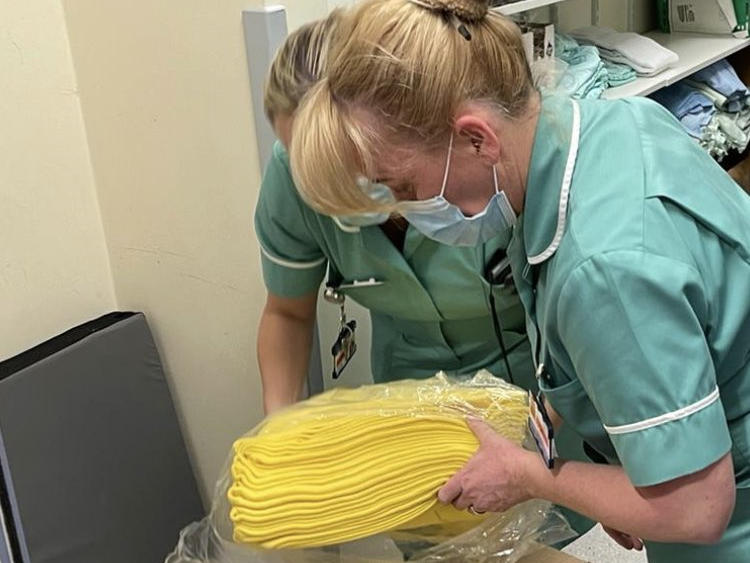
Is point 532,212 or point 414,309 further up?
point 532,212

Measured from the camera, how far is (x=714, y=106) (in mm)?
2578

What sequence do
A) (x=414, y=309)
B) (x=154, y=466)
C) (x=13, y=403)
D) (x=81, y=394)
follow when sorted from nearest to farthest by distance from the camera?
(x=414, y=309) < (x=13, y=403) < (x=81, y=394) < (x=154, y=466)

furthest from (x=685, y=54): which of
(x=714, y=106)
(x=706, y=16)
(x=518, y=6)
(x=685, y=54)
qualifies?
(x=518, y=6)

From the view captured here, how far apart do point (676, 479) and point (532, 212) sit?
0.29 metres

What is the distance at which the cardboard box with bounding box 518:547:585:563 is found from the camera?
108 cm

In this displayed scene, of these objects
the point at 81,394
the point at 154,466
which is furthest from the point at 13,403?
the point at 154,466

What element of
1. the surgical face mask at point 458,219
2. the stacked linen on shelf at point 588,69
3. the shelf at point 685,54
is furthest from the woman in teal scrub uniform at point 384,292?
the shelf at point 685,54

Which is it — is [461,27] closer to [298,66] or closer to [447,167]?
[447,167]

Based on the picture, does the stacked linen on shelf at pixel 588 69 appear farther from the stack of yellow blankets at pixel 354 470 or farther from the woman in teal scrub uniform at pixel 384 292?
the stack of yellow blankets at pixel 354 470

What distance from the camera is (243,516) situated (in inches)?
39.4

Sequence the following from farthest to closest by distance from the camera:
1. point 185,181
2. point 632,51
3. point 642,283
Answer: point 632,51 < point 185,181 < point 642,283

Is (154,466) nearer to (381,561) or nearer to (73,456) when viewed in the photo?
(73,456)

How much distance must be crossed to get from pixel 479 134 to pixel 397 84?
3.6 inches

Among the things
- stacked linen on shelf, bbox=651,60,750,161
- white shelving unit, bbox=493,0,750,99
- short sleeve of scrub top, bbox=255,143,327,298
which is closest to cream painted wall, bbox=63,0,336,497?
short sleeve of scrub top, bbox=255,143,327,298
